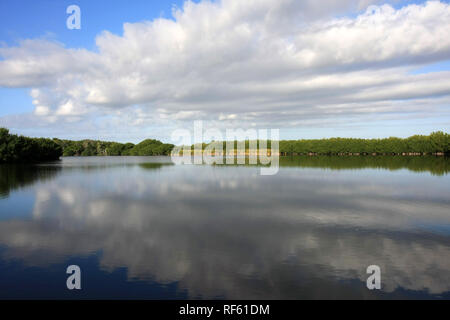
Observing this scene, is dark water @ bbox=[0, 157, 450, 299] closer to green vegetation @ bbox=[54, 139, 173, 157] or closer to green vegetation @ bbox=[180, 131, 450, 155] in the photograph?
green vegetation @ bbox=[180, 131, 450, 155]

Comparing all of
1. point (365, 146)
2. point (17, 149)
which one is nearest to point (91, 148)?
point (17, 149)

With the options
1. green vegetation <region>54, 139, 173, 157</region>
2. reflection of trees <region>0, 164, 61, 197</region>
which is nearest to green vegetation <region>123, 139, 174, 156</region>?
green vegetation <region>54, 139, 173, 157</region>

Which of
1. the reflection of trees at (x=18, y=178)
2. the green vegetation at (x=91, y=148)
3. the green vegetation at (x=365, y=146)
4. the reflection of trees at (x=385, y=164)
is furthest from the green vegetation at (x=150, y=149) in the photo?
the reflection of trees at (x=18, y=178)

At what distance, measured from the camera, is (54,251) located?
A: 10.0 metres

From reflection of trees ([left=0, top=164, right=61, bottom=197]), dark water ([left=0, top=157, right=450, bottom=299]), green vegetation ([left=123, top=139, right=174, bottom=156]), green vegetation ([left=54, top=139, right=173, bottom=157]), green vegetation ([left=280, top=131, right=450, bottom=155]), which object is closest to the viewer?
dark water ([left=0, top=157, right=450, bottom=299])

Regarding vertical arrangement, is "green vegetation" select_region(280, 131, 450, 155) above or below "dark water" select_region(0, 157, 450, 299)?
above

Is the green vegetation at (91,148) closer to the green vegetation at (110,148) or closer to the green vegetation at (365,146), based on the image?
the green vegetation at (110,148)

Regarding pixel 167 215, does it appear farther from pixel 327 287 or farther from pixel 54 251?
pixel 327 287

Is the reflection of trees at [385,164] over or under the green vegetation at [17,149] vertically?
under

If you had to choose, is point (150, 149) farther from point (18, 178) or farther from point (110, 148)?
point (18, 178)
